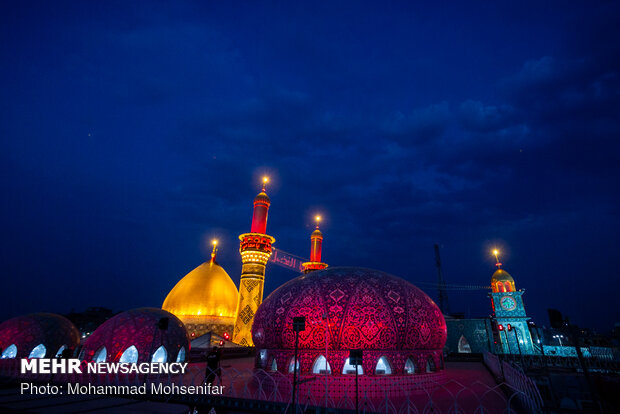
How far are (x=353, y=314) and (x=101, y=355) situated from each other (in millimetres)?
12193

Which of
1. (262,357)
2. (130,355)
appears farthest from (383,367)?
(130,355)

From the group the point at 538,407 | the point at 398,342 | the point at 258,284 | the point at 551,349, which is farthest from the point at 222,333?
the point at 551,349

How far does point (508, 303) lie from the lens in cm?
3534

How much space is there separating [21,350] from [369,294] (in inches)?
777

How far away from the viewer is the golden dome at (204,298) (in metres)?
30.2

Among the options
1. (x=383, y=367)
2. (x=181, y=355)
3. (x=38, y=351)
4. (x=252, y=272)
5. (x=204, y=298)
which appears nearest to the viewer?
(x=383, y=367)

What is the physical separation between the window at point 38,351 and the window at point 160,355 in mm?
8091

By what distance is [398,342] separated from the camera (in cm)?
1152

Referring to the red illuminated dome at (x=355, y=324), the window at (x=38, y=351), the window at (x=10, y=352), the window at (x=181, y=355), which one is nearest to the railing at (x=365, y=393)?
the red illuminated dome at (x=355, y=324)

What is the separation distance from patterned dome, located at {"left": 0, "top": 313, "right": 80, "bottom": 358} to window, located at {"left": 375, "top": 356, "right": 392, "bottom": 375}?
18.8 metres

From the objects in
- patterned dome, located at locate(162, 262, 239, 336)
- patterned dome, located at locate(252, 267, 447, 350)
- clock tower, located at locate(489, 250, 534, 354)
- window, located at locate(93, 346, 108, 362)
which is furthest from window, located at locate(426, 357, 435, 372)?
clock tower, located at locate(489, 250, 534, 354)

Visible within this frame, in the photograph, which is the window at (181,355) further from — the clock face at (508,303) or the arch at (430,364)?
the clock face at (508,303)

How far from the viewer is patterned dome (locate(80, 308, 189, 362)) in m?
13.8

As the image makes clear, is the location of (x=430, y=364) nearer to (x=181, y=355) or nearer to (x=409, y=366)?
(x=409, y=366)
